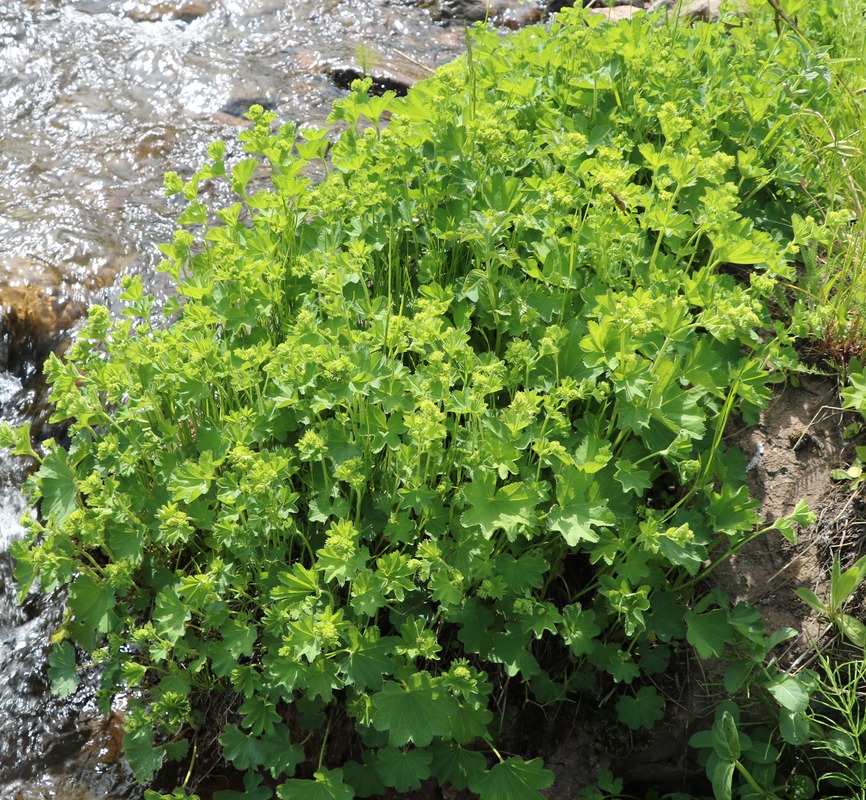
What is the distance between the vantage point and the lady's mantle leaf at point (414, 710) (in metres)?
2.35

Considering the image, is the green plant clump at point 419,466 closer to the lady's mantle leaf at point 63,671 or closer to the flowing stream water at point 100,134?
the lady's mantle leaf at point 63,671

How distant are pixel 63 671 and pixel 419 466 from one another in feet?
4.29

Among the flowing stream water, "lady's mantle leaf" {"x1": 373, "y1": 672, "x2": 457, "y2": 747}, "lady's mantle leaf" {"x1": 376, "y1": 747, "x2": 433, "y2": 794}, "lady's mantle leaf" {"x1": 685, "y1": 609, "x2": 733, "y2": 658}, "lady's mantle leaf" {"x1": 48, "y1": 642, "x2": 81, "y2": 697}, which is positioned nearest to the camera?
"lady's mantle leaf" {"x1": 373, "y1": 672, "x2": 457, "y2": 747}

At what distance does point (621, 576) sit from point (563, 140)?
167 centimetres

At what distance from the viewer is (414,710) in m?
2.38

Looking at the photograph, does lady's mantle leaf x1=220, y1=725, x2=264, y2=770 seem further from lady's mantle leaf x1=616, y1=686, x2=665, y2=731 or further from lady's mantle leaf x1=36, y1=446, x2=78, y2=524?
lady's mantle leaf x1=616, y1=686, x2=665, y2=731

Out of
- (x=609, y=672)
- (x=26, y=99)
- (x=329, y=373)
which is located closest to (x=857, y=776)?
(x=609, y=672)

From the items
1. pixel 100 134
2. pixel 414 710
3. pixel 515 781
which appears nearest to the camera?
pixel 414 710

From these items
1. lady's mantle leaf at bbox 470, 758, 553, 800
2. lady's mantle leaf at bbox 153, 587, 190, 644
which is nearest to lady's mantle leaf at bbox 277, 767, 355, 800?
lady's mantle leaf at bbox 470, 758, 553, 800

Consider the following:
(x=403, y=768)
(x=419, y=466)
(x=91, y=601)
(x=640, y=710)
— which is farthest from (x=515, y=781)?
(x=91, y=601)

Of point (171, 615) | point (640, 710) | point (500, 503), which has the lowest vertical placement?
point (640, 710)

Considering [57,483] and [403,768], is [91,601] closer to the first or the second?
[57,483]

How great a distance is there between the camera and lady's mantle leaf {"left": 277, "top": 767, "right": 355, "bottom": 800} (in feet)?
7.84

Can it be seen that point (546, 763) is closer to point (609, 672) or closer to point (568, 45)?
point (609, 672)
